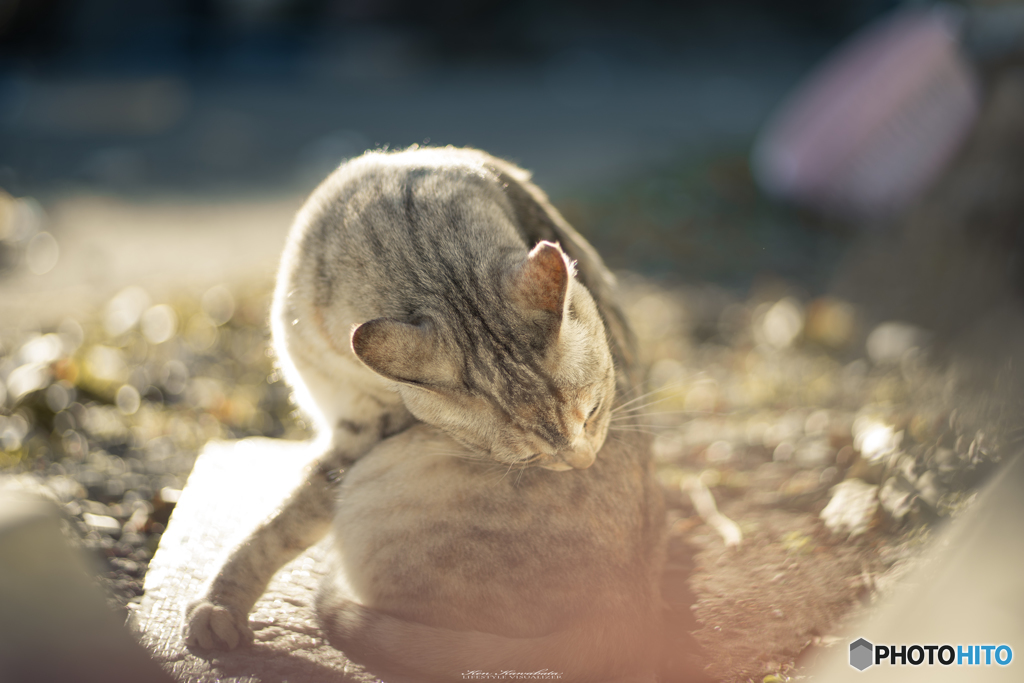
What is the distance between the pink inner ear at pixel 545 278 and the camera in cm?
207

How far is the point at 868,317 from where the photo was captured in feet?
17.5

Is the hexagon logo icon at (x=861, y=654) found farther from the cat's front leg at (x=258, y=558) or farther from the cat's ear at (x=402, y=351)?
the cat's front leg at (x=258, y=558)

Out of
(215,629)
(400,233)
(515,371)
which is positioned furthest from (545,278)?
(215,629)

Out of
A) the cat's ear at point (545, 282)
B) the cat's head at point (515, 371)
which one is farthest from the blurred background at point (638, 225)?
the cat's ear at point (545, 282)

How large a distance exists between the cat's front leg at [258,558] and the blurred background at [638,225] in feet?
1.04

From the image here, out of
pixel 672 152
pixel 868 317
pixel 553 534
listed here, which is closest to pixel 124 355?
pixel 553 534

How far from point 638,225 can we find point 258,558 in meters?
5.26

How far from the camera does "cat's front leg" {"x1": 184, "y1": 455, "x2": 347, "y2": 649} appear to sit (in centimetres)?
226

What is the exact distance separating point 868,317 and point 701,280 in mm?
1350

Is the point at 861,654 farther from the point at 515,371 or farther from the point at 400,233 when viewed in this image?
the point at 400,233

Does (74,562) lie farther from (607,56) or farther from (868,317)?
(607,56)

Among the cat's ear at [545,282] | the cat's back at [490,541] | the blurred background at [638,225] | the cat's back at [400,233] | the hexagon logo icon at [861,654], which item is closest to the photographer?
the hexagon logo icon at [861,654]

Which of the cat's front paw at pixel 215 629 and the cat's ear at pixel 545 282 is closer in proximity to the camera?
the cat's ear at pixel 545 282

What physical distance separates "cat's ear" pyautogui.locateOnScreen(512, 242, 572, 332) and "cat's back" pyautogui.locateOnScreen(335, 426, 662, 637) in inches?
20.5
